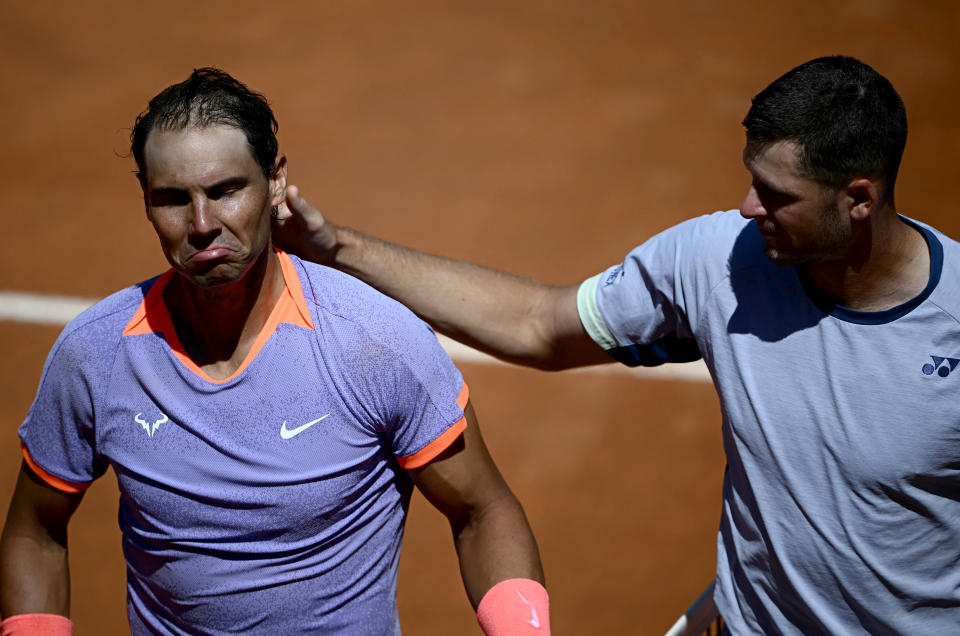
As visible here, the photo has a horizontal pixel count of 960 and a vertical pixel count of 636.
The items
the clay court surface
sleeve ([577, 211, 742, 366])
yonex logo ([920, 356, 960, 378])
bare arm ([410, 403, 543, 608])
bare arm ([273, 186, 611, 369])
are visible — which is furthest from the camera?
the clay court surface

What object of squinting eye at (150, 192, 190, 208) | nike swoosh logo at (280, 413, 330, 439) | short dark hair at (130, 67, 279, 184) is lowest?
nike swoosh logo at (280, 413, 330, 439)

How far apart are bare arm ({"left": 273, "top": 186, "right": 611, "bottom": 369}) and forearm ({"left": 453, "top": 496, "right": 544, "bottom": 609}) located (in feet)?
2.08

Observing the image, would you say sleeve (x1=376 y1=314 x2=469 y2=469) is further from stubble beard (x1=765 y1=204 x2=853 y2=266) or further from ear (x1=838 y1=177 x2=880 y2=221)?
ear (x1=838 y1=177 x2=880 y2=221)

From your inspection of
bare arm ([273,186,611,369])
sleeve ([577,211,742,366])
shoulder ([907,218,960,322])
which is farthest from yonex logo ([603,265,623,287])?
shoulder ([907,218,960,322])

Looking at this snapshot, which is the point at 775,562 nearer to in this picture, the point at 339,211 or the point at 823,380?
the point at 823,380

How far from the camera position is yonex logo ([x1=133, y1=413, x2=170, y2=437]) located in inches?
100

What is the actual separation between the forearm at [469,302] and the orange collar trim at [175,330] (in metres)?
0.58

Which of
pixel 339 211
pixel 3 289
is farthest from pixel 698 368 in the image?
pixel 3 289

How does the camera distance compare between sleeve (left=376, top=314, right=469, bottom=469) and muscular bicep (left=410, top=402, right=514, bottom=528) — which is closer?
sleeve (left=376, top=314, right=469, bottom=469)

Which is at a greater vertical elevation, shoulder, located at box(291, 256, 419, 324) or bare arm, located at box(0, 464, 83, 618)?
shoulder, located at box(291, 256, 419, 324)

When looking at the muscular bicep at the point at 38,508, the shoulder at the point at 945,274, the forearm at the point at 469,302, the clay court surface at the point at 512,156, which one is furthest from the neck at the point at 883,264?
the clay court surface at the point at 512,156

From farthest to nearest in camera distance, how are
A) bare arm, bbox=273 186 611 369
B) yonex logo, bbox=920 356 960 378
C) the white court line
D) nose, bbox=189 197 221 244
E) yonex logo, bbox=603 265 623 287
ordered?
1. the white court line
2. bare arm, bbox=273 186 611 369
3. yonex logo, bbox=603 265 623 287
4. yonex logo, bbox=920 356 960 378
5. nose, bbox=189 197 221 244

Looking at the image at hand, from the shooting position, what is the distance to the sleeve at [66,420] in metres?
2.56

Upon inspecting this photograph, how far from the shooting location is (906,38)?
7512 mm
